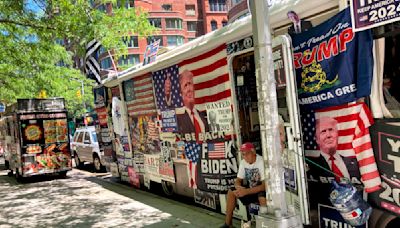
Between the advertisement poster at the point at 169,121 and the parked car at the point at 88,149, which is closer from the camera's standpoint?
the advertisement poster at the point at 169,121

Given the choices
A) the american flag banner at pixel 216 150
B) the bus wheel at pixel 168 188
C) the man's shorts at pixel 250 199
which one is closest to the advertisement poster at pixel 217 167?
the american flag banner at pixel 216 150

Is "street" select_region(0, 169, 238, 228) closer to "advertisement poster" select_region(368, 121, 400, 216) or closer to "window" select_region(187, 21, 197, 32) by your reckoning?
"advertisement poster" select_region(368, 121, 400, 216)

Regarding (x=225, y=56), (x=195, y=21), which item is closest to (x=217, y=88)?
(x=225, y=56)

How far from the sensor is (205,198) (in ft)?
24.7

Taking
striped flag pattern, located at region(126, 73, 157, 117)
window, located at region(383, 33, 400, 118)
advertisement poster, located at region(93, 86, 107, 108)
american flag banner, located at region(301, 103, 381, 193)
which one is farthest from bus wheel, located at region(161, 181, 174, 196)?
window, located at region(383, 33, 400, 118)

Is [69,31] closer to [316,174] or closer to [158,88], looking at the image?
[158,88]

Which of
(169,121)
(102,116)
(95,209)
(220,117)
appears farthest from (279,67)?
(102,116)

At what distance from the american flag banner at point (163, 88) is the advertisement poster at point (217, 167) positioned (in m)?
1.30

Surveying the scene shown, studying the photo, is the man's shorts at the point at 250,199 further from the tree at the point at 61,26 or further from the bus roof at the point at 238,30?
the tree at the point at 61,26

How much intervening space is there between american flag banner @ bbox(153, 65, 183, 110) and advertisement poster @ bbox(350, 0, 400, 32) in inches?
169

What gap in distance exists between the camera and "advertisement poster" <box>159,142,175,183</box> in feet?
28.5

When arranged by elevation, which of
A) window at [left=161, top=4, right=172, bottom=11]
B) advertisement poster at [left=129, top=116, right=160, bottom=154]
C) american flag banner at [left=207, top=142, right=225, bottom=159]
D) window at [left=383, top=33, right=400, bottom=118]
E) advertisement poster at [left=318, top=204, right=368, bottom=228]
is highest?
window at [left=161, top=4, right=172, bottom=11]

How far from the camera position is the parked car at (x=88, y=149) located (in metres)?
15.4

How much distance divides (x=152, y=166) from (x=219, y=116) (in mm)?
3300
